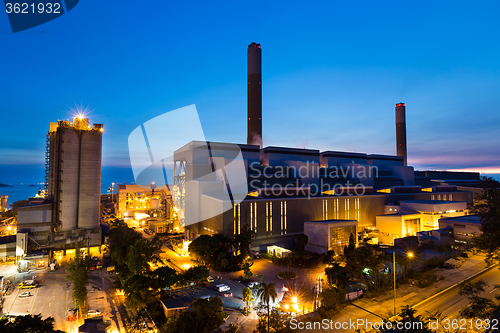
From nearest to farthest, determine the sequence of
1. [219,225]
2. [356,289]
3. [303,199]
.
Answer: [356,289] → [219,225] → [303,199]

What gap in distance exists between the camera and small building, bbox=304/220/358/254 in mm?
51469

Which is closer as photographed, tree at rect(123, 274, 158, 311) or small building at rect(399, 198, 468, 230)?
tree at rect(123, 274, 158, 311)

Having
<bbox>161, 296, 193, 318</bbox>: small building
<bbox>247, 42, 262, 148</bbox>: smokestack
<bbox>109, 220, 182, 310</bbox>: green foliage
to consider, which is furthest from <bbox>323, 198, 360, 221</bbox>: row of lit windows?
<bbox>161, 296, 193, 318</bbox>: small building

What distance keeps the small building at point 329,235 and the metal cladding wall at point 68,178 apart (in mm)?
50669

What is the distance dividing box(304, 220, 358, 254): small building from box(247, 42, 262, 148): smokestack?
36.8 m

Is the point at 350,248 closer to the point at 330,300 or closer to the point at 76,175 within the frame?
the point at 330,300

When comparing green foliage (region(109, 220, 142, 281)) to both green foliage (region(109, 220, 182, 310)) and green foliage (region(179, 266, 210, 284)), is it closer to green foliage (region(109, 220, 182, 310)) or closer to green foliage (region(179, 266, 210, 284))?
green foliage (region(109, 220, 182, 310))

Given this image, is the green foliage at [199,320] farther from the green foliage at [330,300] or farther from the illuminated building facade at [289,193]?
the illuminated building facade at [289,193]

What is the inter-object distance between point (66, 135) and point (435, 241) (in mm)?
80877

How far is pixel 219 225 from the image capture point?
53281mm

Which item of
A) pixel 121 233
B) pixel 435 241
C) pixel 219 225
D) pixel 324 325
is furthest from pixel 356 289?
pixel 121 233

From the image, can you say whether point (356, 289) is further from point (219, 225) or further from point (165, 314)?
point (219, 225)

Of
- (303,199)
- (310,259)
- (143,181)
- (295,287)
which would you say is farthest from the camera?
(143,181)

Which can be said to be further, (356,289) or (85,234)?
(85,234)
